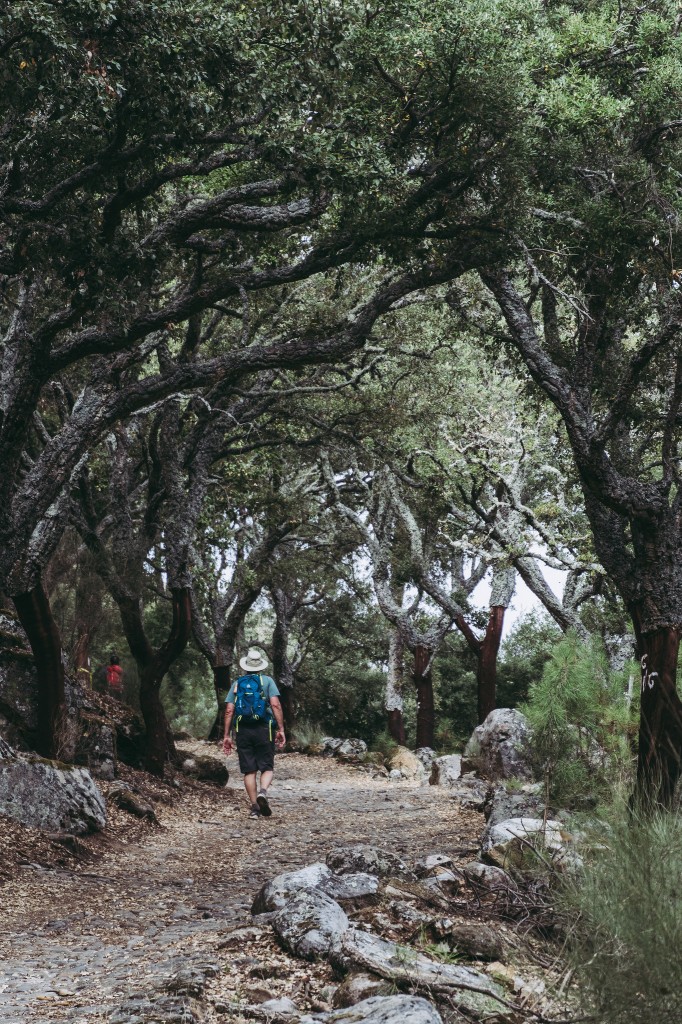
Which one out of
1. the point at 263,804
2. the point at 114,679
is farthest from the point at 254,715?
the point at 114,679

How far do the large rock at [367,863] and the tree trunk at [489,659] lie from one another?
12742 mm

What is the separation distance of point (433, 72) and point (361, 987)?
774 centimetres

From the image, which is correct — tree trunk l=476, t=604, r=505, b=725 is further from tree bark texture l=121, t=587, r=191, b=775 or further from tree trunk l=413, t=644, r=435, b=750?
tree bark texture l=121, t=587, r=191, b=775

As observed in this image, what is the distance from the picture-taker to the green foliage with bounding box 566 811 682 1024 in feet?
10.3

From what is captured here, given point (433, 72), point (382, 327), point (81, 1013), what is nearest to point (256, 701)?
point (81, 1013)

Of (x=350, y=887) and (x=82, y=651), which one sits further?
(x=82, y=651)

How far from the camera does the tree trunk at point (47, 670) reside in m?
9.85

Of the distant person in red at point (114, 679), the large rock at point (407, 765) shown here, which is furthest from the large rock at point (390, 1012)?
the distant person in red at point (114, 679)

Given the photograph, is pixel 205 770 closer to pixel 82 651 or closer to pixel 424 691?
pixel 82 651

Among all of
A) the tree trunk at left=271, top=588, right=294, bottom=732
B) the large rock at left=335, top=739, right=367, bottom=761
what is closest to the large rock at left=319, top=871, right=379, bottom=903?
the large rock at left=335, top=739, right=367, bottom=761

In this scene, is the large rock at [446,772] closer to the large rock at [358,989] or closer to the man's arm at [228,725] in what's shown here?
the man's arm at [228,725]

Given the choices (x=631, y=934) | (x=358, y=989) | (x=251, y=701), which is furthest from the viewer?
(x=251, y=701)

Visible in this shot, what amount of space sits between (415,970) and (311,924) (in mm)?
1029

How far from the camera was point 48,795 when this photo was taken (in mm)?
8648
